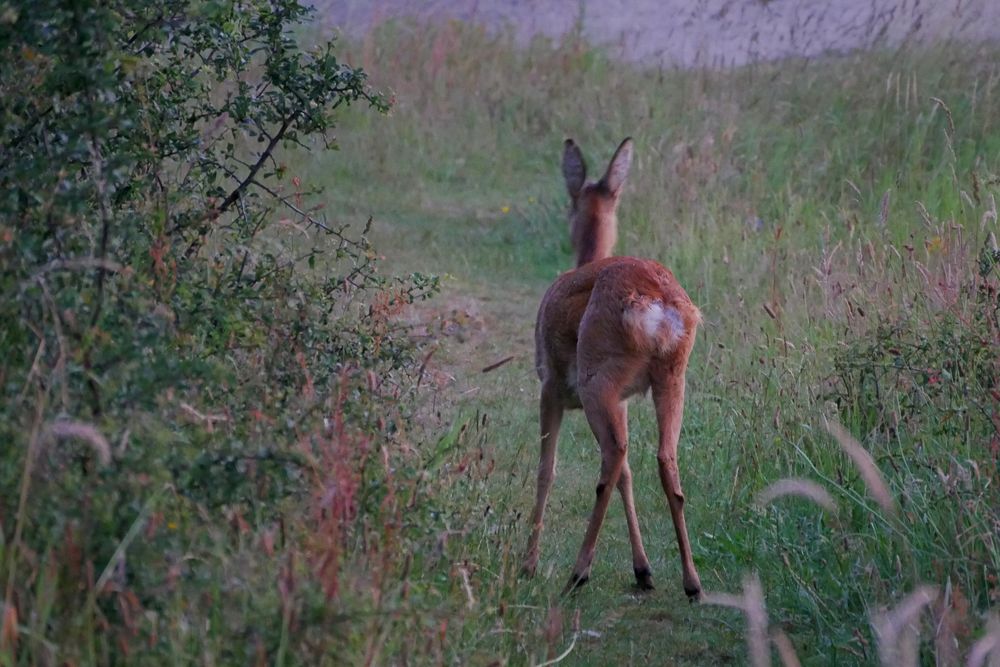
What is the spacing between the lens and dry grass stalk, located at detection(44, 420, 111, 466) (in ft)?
9.87

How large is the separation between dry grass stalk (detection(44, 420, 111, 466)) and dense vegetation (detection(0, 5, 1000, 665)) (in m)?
0.01

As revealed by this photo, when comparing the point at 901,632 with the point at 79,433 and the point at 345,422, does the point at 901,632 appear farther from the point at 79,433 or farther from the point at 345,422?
the point at 79,433

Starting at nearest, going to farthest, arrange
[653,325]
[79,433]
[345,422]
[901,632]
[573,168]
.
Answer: [79,433]
[901,632]
[345,422]
[653,325]
[573,168]

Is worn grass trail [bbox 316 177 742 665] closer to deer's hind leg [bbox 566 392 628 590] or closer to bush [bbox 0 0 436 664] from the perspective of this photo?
deer's hind leg [bbox 566 392 628 590]

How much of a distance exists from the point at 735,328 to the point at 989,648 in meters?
5.17

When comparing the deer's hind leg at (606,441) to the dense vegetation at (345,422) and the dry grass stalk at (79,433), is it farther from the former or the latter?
the dry grass stalk at (79,433)

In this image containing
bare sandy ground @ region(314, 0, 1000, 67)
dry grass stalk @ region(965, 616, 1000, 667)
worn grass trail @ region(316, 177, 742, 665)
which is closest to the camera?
dry grass stalk @ region(965, 616, 1000, 667)

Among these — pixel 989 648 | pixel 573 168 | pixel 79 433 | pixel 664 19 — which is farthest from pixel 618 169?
pixel 664 19

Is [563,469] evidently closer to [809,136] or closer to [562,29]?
[809,136]

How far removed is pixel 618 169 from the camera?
721 cm

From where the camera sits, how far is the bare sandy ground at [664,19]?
58.3 ft

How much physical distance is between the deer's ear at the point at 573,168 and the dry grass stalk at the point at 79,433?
4269 mm

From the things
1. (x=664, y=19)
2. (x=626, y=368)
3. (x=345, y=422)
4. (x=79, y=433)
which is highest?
→ (x=664, y=19)

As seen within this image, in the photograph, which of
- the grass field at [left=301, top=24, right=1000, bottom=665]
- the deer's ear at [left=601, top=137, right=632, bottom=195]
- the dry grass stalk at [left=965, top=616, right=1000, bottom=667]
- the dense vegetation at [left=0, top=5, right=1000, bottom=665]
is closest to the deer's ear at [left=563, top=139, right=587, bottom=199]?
the deer's ear at [left=601, top=137, right=632, bottom=195]
